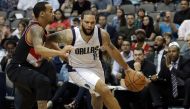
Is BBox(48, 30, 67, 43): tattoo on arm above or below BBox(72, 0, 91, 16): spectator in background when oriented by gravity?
above

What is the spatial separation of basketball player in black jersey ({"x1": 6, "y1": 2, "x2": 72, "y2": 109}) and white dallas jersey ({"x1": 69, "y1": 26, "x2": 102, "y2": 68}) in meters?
0.58

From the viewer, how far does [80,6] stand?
17.3 meters

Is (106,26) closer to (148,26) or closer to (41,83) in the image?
(148,26)

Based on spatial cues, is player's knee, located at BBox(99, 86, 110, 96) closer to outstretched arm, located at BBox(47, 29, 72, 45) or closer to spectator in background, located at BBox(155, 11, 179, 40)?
outstretched arm, located at BBox(47, 29, 72, 45)

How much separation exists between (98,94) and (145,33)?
17.1 feet

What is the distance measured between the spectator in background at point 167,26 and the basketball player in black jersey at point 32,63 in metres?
5.83

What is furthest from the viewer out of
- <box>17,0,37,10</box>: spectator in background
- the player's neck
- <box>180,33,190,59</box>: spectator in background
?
<box>17,0,37,10</box>: spectator in background

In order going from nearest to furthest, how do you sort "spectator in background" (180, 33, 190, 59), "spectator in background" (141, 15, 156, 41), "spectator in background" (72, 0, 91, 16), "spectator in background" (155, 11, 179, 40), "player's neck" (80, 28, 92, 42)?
"player's neck" (80, 28, 92, 42) < "spectator in background" (180, 33, 190, 59) < "spectator in background" (155, 11, 179, 40) < "spectator in background" (141, 15, 156, 41) < "spectator in background" (72, 0, 91, 16)

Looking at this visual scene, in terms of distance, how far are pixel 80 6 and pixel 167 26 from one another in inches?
128

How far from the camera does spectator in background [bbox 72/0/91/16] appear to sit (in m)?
17.2

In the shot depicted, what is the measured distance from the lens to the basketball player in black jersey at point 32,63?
360 inches

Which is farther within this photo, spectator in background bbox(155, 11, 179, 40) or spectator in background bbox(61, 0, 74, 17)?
spectator in background bbox(61, 0, 74, 17)

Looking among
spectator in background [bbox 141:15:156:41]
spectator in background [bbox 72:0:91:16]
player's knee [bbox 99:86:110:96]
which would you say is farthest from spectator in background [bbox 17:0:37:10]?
player's knee [bbox 99:86:110:96]

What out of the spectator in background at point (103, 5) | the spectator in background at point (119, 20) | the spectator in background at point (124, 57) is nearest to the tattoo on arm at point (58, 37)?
the spectator in background at point (124, 57)
